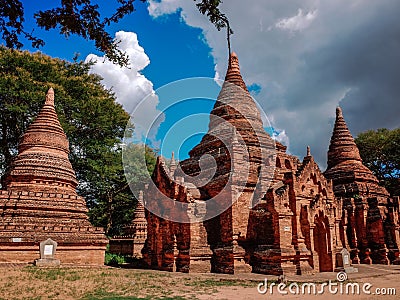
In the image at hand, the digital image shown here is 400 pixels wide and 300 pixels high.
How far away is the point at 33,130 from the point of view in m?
23.4

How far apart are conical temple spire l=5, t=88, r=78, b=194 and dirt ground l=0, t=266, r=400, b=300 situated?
22.5 ft

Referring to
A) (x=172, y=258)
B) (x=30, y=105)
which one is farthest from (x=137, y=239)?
(x=30, y=105)

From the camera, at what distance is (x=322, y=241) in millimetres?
19828

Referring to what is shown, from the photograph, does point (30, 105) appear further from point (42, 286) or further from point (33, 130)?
point (42, 286)

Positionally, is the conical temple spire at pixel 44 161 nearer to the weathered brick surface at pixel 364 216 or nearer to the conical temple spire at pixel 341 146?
the weathered brick surface at pixel 364 216

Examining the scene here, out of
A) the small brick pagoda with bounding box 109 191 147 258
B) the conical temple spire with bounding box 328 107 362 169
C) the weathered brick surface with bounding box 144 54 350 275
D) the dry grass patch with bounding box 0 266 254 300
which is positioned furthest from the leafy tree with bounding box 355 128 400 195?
the dry grass patch with bounding box 0 266 254 300

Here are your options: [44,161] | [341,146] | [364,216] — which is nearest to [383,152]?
[341,146]

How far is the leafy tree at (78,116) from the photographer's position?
30.6m

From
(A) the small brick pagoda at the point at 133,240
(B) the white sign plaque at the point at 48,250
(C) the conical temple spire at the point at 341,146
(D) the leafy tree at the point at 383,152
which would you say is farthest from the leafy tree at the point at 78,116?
(D) the leafy tree at the point at 383,152

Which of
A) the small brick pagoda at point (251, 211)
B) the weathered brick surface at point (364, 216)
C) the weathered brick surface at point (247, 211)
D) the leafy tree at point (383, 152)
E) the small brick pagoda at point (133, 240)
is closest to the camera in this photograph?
the weathered brick surface at point (247, 211)

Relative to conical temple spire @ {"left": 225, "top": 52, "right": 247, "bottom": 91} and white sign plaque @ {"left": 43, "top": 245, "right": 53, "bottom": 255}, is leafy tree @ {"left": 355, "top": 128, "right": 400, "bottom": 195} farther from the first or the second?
white sign plaque @ {"left": 43, "top": 245, "right": 53, "bottom": 255}

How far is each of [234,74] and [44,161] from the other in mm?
15341

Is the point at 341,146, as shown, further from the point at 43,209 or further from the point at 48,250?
the point at 48,250

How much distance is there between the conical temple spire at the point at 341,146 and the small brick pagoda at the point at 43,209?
866 inches
